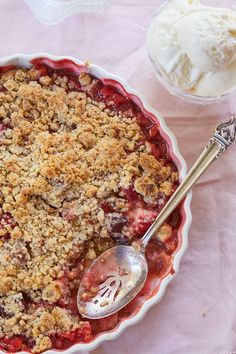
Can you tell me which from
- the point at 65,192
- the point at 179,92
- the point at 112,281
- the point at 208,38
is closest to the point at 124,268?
the point at 112,281

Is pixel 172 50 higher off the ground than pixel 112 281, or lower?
higher

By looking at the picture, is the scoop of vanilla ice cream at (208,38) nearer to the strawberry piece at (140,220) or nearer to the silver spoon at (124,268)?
the silver spoon at (124,268)

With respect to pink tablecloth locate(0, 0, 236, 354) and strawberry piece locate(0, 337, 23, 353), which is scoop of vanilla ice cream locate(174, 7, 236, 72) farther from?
strawberry piece locate(0, 337, 23, 353)

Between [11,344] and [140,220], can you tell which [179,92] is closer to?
[140,220]

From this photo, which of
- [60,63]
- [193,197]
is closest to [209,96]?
[193,197]

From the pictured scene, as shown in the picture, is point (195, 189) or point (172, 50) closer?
point (172, 50)

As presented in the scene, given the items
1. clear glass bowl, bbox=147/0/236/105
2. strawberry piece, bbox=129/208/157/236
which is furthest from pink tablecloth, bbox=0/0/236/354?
strawberry piece, bbox=129/208/157/236
